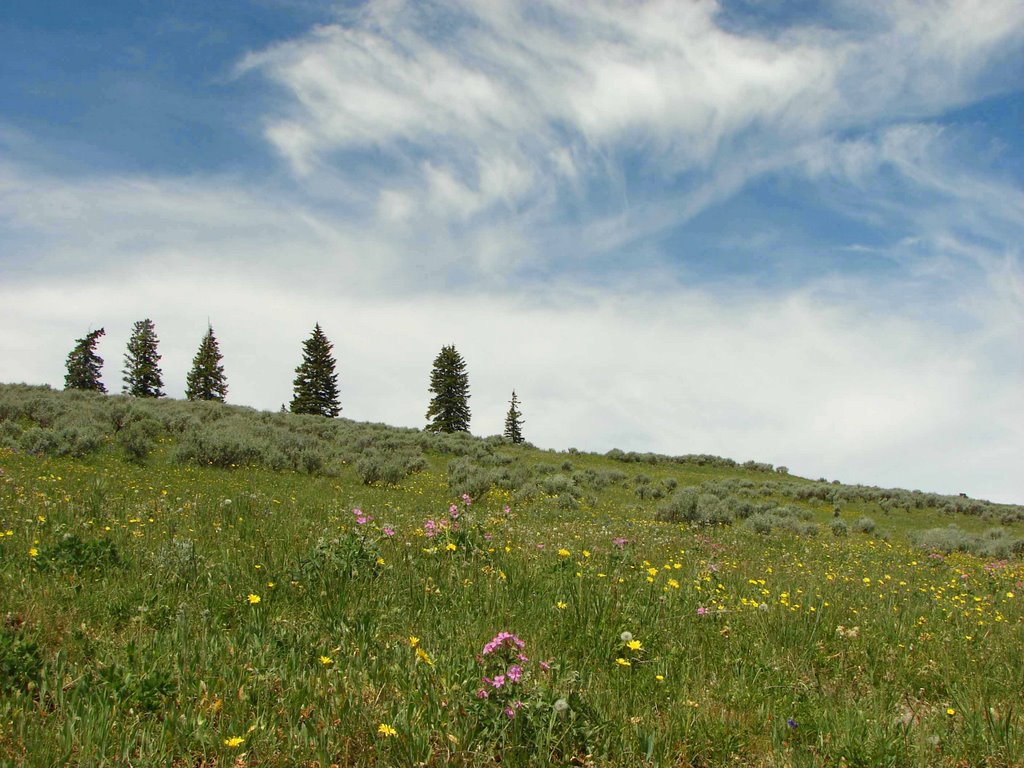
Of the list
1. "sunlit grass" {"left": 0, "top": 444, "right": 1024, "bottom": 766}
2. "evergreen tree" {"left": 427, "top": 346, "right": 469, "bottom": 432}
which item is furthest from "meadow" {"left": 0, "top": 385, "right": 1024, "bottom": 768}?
"evergreen tree" {"left": 427, "top": 346, "right": 469, "bottom": 432}

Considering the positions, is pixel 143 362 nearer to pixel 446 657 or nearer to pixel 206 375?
pixel 206 375

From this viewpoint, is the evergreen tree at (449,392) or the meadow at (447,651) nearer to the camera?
the meadow at (447,651)

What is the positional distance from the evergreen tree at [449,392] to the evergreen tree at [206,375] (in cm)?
2447

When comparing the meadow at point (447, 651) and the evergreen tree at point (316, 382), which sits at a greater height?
the evergreen tree at point (316, 382)

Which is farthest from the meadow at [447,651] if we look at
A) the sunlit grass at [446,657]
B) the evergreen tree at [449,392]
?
the evergreen tree at [449,392]

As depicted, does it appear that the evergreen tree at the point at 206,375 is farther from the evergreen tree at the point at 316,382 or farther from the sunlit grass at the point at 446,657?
the sunlit grass at the point at 446,657

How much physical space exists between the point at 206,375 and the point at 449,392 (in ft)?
90.6

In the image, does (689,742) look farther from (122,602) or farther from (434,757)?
(122,602)

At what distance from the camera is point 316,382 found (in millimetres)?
68875

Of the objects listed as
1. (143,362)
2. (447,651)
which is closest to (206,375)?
(143,362)

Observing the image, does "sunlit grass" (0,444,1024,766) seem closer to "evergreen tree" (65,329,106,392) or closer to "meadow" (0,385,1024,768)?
"meadow" (0,385,1024,768)

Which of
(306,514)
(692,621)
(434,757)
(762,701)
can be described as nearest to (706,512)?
(306,514)

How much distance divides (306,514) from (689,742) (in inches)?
295

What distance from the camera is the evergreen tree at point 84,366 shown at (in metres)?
63.6
